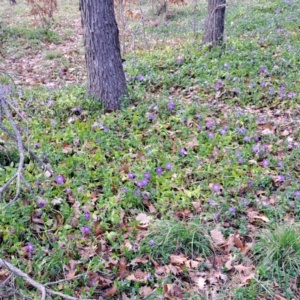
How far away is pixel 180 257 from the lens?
275 cm

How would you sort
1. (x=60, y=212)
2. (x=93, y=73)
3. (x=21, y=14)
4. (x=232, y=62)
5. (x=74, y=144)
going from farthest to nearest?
(x=21, y=14)
(x=232, y=62)
(x=93, y=73)
(x=74, y=144)
(x=60, y=212)

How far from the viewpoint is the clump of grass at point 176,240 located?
2.79m

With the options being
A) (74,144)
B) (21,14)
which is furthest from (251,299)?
(21,14)

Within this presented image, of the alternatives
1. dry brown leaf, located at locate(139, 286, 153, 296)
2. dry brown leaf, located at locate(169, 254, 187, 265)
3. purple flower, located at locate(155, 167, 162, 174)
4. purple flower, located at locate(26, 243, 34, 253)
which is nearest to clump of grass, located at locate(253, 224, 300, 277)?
dry brown leaf, located at locate(169, 254, 187, 265)

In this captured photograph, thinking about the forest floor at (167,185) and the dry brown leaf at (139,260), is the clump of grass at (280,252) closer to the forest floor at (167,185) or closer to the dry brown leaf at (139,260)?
the forest floor at (167,185)

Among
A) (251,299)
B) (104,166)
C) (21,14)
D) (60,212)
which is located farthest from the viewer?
(21,14)

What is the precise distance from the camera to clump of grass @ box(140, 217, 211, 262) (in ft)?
9.16

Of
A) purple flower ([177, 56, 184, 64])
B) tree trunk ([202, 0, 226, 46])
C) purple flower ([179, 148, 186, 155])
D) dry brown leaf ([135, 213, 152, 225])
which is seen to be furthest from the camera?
tree trunk ([202, 0, 226, 46])

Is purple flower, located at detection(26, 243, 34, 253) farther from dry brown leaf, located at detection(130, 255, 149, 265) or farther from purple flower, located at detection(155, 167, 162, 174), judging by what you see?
purple flower, located at detection(155, 167, 162, 174)

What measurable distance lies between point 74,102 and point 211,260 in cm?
297

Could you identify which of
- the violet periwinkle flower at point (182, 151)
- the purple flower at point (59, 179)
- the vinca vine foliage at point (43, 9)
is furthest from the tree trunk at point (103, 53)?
the vinca vine foliage at point (43, 9)

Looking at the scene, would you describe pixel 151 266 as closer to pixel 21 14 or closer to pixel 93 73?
pixel 93 73

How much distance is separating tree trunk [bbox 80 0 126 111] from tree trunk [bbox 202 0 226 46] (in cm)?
269

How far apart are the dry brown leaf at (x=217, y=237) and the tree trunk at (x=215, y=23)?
473 cm
